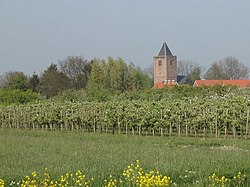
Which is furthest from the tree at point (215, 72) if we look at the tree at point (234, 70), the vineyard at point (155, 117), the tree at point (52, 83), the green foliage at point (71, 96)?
the vineyard at point (155, 117)

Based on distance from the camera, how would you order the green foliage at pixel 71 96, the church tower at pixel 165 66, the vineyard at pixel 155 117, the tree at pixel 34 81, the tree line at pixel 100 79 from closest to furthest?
the vineyard at pixel 155 117, the green foliage at pixel 71 96, the tree line at pixel 100 79, the tree at pixel 34 81, the church tower at pixel 165 66

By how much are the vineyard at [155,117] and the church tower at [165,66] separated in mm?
76462

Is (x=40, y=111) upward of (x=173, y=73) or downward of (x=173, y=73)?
downward

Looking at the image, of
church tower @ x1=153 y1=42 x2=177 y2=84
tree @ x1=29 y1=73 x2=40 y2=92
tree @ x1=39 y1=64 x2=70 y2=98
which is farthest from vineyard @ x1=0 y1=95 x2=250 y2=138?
church tower @ x1=153 y1=42 x2=177 y2=84

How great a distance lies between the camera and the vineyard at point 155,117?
25.0 metres

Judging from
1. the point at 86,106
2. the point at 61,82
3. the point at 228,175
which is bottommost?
the point at 228,175

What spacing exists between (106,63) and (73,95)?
73.6ft

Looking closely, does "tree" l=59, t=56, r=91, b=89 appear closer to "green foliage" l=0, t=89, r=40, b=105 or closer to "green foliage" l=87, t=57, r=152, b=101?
"green foliage" l=87, t=57, r=152, b=101

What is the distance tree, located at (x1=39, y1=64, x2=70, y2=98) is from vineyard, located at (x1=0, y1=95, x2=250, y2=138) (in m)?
32.3

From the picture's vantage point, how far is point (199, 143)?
2027cm

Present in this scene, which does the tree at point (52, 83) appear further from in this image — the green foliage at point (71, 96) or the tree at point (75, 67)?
the green foliage at point (71, 96)

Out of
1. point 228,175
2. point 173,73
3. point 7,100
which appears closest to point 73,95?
point 7,100

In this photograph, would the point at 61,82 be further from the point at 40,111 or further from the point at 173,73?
the point at 173,73

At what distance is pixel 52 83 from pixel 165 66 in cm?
4585
